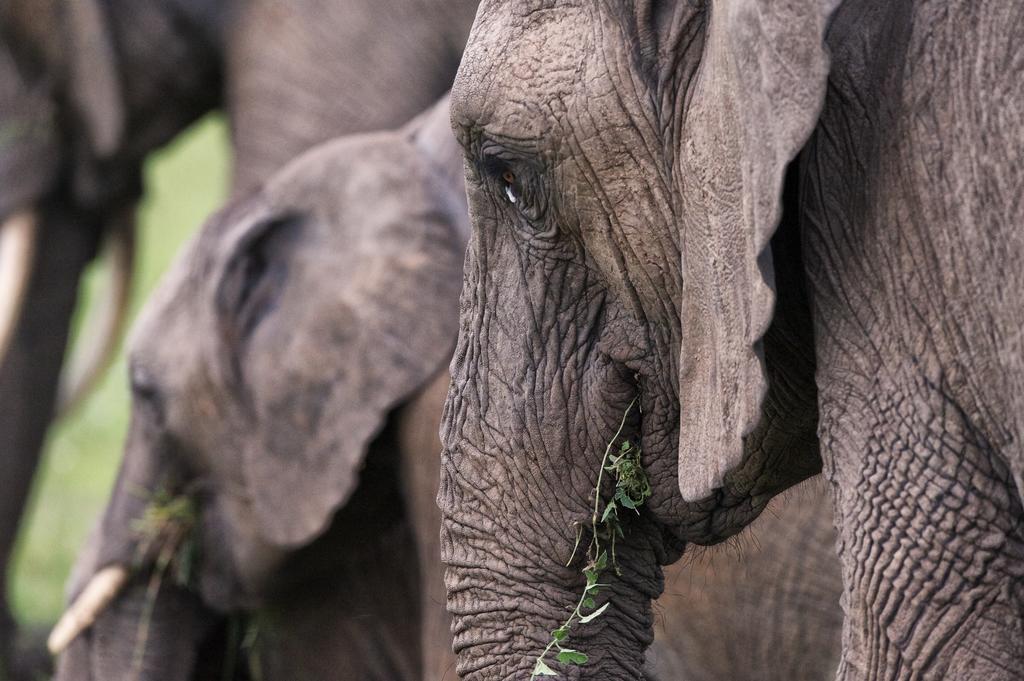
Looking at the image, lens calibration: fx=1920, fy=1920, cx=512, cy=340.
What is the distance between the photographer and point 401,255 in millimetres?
2941

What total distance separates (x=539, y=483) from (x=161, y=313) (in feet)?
4.56

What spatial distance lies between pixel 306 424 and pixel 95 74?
155 cm

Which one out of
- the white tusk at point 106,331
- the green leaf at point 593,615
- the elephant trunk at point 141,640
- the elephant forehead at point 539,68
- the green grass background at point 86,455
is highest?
the elephant forehead at point 539,68

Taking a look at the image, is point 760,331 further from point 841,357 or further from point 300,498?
point 300,498

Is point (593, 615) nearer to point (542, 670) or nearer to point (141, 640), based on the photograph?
point (542, 670)

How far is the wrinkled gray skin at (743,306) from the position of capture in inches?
59.8

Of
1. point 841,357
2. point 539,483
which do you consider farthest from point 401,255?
point 841,357

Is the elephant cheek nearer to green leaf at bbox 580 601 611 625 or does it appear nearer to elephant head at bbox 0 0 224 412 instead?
green leaf at bbox 580 601 611 625

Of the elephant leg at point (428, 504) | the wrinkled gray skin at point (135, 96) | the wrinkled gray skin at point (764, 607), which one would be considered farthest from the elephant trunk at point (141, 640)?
the wrinkled gray skin at point (135, 96)

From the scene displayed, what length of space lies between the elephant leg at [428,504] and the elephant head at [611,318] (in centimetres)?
75

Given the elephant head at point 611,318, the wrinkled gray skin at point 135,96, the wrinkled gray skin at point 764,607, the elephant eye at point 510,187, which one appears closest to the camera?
the elephant head at point 611,318

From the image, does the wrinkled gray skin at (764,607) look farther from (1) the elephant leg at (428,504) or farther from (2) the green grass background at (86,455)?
(2) the green grass background at (86,455)

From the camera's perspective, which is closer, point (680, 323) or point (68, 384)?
point (680, 323)

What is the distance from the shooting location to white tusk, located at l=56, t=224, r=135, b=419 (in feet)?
15.6
